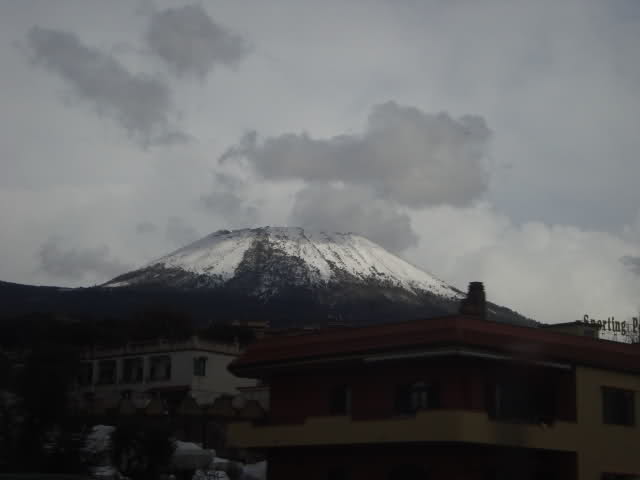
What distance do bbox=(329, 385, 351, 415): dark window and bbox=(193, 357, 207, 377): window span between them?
44481 millimetres

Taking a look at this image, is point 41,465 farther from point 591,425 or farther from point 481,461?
point 591,425

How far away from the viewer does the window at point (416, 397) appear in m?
35.1

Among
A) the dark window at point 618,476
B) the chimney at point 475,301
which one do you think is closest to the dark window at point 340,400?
the chimney at point 475,301

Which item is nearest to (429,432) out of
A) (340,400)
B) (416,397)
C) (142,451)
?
(416,397)

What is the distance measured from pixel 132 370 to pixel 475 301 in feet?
171

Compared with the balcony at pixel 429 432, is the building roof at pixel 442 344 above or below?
above

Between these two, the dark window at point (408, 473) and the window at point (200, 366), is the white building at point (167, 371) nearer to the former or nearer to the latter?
the window at point (200, 366)

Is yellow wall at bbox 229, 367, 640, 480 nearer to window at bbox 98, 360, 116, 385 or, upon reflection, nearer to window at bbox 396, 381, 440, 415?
window at bbox 396, 381, 440, 415

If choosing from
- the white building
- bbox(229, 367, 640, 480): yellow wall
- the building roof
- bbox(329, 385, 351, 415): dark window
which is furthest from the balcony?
the white building

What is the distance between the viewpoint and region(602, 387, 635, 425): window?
3744 centimetres

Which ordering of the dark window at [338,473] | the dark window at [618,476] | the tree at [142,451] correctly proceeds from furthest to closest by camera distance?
the tree at [142,451], the dark window at [338,473], the dark window at [618,476]

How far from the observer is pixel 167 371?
275ft

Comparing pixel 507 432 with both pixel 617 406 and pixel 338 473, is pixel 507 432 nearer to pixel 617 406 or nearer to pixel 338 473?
pixel 617 406

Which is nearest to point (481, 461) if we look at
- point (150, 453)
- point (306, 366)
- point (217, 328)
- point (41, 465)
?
point (306, 366)
